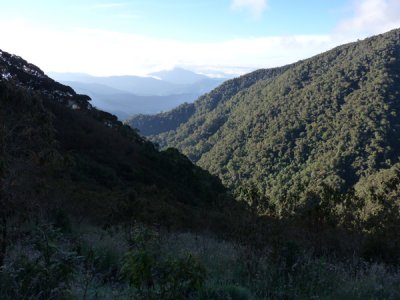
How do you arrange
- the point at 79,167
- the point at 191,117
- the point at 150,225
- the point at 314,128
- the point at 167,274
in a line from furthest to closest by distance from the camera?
the point at 191,117 < the point at 314,128 < the point at 79,167 < the point at 150,225 < the point at 167,274

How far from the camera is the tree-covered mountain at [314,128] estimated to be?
54.3 metres

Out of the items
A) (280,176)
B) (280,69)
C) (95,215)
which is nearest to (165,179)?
(95,215)

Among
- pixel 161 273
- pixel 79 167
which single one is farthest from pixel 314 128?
pixel 161 273

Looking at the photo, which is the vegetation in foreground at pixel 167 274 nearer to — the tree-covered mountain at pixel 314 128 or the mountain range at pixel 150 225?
the mountain range at pixel 150 225

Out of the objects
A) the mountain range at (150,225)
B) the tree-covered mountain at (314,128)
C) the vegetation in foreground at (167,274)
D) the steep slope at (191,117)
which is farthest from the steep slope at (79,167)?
the steep slope at (191,117)

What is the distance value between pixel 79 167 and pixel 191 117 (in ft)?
325

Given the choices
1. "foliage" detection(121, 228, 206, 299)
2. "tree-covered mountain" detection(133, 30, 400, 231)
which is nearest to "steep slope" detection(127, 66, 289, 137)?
"tree-covered mountain" detection(133, 30, 400, 231)

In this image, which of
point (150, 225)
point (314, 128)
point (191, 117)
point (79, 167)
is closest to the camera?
point (150, 225)

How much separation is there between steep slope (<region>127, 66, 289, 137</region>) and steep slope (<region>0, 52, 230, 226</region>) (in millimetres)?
64291

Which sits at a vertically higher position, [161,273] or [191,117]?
[191,117]

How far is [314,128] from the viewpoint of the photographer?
225 feet

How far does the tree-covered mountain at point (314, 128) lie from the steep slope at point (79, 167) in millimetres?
15115

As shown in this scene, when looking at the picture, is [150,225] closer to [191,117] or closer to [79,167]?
[79,167]

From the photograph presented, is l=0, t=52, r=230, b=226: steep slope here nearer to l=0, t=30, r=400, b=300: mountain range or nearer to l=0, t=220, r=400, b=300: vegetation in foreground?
l=0, t=30, r=400, b=300: mountain range
